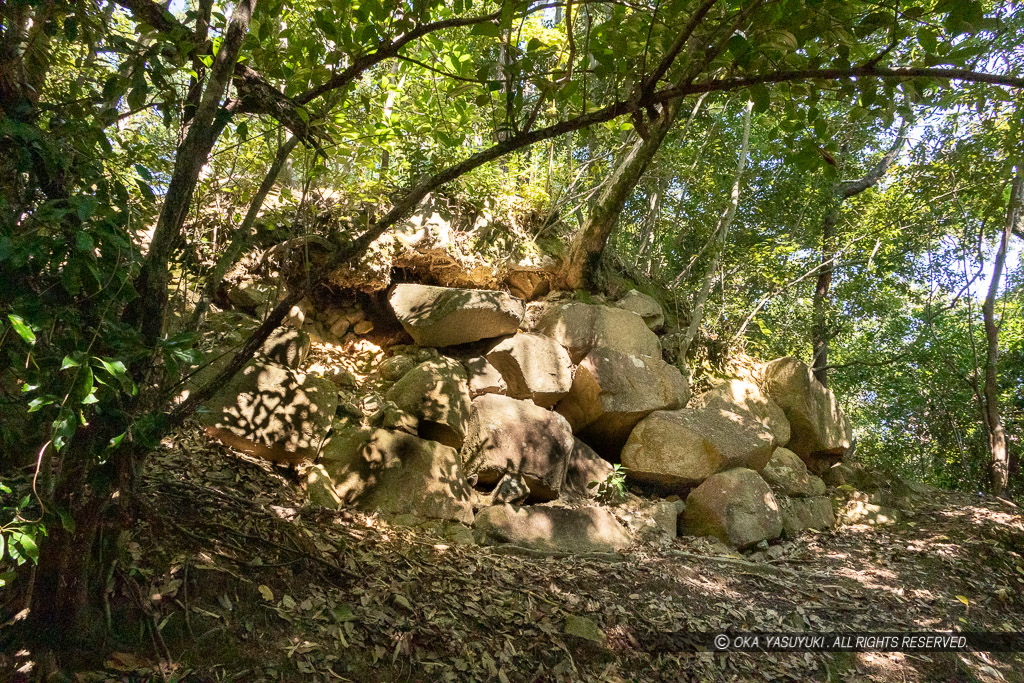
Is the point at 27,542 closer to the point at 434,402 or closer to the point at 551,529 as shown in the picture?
the point at 434,402

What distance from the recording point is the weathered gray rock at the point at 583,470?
5910mm

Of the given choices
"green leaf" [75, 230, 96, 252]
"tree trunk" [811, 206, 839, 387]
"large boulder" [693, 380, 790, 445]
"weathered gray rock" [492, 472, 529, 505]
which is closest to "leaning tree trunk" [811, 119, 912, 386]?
"tree trunk" [811, 206, 839, 387]

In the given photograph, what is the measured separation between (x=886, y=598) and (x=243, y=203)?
7.06 m

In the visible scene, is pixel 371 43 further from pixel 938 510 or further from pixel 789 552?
pixel 938 510

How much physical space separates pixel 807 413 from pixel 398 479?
6.11 metres

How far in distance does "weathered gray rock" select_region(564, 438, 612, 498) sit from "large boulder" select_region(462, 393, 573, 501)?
34 cm

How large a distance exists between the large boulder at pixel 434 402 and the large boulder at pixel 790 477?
4343 millimetres

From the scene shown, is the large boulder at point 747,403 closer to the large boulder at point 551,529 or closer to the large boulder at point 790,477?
the large boulder at point 790,477

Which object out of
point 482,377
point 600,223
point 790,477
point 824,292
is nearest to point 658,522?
point 482,377

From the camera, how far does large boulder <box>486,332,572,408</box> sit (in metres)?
6.07

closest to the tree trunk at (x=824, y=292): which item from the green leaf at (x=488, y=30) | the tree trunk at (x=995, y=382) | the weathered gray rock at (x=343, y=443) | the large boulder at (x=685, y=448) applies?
the tree trunk at (x=995, y=382)

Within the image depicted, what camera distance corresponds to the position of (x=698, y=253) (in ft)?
28.4

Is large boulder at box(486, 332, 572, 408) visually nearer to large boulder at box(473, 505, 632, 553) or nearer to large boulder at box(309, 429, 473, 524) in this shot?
large boulder at box(473, 505, 632, 553)

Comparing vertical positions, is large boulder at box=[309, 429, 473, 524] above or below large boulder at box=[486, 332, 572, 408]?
below
